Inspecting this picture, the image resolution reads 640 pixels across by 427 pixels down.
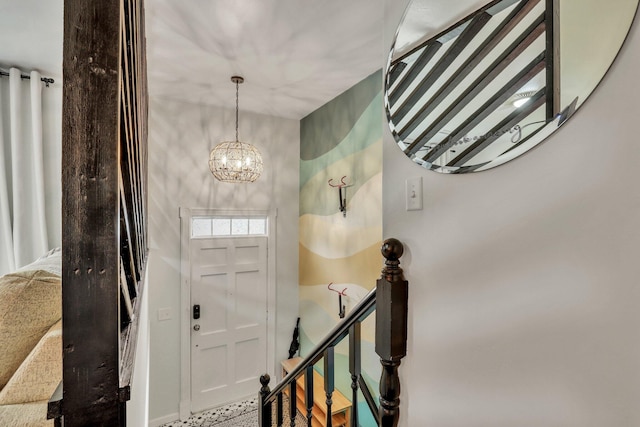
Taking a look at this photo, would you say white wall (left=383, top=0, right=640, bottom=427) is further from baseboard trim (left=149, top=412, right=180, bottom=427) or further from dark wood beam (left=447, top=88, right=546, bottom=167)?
baseboard trim (left=149, top=412, right=180, bottom=427)

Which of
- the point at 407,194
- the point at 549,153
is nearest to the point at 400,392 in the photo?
the point at 407,194

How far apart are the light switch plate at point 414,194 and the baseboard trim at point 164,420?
3412mm

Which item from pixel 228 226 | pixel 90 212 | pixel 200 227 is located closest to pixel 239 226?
pixel 228 226

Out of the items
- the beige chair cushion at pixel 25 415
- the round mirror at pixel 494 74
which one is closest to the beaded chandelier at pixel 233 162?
the round mirror at pixel 494 74

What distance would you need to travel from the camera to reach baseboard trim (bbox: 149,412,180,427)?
122 inches

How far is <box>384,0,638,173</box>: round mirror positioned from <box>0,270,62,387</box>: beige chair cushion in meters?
1.28

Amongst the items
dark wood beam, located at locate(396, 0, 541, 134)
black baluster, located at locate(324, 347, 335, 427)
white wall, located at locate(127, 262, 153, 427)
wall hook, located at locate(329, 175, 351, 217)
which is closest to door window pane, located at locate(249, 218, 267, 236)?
wall hook, located at locate(329, 175, 351, 217)

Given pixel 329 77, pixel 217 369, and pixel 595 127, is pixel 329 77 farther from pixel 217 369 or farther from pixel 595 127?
pixel 217 369

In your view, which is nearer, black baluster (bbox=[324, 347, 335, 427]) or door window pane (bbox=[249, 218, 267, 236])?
black baluster (bbox=[324, 347, 335, 427])

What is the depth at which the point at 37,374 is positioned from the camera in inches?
37.1

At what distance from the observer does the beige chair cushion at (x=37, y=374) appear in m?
0.93

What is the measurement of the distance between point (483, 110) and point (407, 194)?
355mm

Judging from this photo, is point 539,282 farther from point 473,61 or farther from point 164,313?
point 164,313

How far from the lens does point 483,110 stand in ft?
3.10
